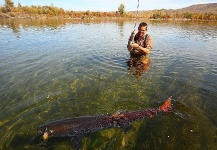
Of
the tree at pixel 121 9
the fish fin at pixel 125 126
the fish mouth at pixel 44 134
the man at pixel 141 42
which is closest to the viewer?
the fish mouth at pixel 44 134

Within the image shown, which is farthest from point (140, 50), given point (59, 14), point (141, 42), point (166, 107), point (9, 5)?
point (9, 5)

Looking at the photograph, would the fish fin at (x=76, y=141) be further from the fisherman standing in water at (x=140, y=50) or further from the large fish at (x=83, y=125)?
the fisherman standing in water at (x=140, y=50)

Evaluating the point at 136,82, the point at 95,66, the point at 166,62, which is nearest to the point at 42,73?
the point at 95,66

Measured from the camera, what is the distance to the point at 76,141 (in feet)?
20.7

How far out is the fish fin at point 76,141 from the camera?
623cm

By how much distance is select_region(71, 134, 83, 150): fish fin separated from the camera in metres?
6.23

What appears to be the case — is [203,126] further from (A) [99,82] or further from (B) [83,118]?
(A) [99,82]

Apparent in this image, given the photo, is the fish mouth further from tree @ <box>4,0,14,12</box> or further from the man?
tree @ <box>4,0,14,12</box>

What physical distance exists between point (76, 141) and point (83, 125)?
55cm

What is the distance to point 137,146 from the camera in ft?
21.1

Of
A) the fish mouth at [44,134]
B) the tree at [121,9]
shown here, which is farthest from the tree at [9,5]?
the fish mouth at [44,134]

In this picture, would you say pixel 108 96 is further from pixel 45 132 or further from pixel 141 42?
pixel 141 42

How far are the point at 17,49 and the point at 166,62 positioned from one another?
14.0 metres

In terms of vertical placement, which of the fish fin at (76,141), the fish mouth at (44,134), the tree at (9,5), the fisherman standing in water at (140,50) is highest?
the tree at (9,5)
